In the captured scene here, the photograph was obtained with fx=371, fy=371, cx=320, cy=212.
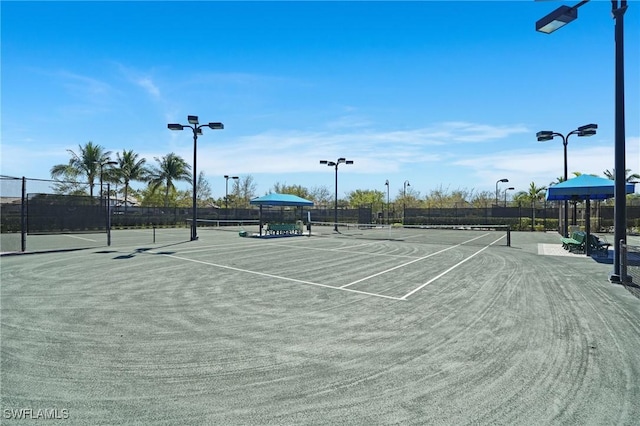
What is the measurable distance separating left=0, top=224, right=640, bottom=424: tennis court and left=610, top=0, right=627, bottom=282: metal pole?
48.1 inches

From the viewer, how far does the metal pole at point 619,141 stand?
31.1 ft

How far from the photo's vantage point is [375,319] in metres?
6.20

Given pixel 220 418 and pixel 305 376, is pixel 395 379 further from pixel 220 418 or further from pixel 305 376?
pixel 220 418

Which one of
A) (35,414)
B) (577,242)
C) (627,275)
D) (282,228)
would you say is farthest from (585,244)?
(35,414)

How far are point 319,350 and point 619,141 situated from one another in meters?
9.81

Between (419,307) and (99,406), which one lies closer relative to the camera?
(99,406)

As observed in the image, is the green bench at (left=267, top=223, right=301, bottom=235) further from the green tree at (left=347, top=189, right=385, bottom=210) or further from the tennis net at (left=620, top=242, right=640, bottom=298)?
the green tree at (left=347, top=189, right=385, bottom=210)

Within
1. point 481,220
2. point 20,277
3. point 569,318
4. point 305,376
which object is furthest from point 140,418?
point 481,220

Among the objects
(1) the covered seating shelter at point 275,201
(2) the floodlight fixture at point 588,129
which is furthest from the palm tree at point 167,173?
(2) the floodlight fixture at point 588,129

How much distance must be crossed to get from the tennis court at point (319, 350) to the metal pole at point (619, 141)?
1.22 meters

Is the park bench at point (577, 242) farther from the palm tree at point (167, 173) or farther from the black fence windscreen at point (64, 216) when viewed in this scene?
the palm tree at point (167, 173)

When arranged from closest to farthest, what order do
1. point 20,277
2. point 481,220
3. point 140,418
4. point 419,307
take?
point 140,418 → point 419,307 → point 20,277 → point 481,220

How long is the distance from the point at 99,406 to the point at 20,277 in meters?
8.62

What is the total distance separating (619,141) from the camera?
31.4 ft
